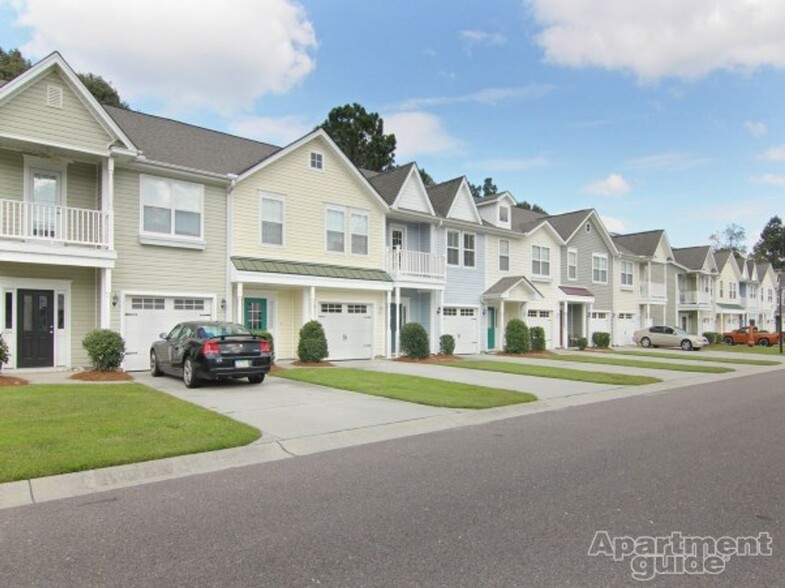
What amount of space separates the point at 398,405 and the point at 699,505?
649 centimetres

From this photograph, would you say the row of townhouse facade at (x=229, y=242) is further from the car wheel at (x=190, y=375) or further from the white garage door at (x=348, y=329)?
the car wheel at (x=190, y=375)

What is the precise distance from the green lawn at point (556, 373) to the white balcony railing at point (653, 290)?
76.1ft

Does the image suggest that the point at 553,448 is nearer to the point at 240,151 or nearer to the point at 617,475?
the point at 617,475

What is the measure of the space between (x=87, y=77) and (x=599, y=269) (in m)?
36.0

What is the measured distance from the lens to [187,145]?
1972 centimetres

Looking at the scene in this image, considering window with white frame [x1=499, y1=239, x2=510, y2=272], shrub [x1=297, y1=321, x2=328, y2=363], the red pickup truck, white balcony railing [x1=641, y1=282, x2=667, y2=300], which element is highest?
window with white frame [x1=499, y1=239, x2=510, y2=272]

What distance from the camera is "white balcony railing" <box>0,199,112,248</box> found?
14734 millimetres

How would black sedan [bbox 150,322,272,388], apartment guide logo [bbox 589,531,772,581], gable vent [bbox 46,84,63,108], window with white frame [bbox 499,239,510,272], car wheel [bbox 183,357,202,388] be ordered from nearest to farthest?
apartment guide logo [bbox 589,531,772,581], black sedan [bbox 150,322,272,388], car wheel [bbox 183,357,202,388], gable vent [bbox 46,84,63,108], window with white frame [bbox 499,239,510,272]

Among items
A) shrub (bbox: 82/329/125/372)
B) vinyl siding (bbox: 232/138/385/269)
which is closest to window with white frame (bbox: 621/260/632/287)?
vinyl siding (bbox: 232/138/385/269)

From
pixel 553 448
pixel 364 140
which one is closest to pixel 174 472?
pixel 553 448

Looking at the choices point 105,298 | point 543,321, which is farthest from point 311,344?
point 543,321

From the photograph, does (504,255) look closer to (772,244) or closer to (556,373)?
(556,373)

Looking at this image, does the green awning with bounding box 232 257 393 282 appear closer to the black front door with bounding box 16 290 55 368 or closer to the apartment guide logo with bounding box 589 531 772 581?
the black front door with bounding box 16 290 55 368

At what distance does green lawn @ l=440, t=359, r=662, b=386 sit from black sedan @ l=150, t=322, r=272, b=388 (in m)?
8.33
